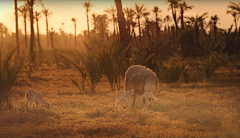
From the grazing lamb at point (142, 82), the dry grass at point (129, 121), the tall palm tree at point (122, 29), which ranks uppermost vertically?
the tall palm tree at point (122, 29)

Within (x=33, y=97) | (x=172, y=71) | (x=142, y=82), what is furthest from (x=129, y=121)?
(x=172, y=71)

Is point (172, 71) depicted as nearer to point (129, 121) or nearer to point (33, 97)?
point (129, 121)

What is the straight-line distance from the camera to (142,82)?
254 inches

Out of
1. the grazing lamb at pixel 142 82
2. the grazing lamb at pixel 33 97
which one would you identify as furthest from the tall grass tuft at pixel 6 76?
the grazing lamb at pixel 142 82

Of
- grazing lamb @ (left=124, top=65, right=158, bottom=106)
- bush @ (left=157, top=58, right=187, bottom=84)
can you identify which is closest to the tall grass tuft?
grazing lamb @ (left=124, top=65, right=158, bottom=106)

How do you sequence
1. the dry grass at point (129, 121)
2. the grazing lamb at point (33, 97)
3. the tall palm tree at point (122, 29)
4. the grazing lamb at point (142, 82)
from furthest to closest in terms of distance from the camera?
the tall palm tree at point (122, 29)
the grazing lamb at point (33, 97)
the grazing lamb at point (142, 82)
the dry grass at point (129, 121)

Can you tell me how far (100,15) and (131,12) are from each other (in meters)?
21.2

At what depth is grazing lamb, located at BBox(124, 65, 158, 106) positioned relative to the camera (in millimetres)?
6017

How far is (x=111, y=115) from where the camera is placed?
5.84 m

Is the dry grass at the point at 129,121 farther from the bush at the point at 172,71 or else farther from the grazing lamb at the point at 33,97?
the bush at the point at 172,71

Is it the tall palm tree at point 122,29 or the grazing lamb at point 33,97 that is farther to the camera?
the tall palm tree at point 122,29

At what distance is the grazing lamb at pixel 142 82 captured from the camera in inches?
237

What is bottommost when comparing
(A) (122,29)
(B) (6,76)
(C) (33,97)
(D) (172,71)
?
(C) (33,97)

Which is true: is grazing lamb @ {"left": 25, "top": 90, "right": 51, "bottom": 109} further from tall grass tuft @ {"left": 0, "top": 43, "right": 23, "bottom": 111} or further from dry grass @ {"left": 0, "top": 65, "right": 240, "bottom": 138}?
tall grass tuft @ {"left": 0, "top": 43, "right": 23, "bottom": 111}
